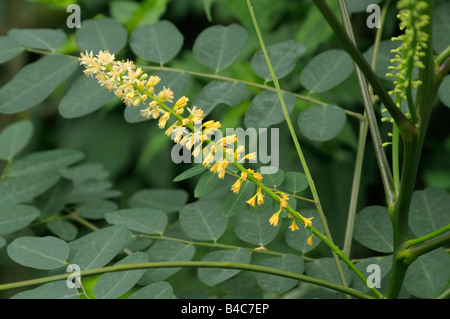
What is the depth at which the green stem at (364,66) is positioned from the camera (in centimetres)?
38

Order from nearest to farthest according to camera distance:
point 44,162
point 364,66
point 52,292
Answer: point 364,66, point 52,292, point 44,162

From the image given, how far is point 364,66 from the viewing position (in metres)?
0.42

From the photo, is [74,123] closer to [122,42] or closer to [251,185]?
[122,42]

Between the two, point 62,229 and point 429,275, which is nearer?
point 429,275

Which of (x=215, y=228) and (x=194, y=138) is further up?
(x=194, y=138)

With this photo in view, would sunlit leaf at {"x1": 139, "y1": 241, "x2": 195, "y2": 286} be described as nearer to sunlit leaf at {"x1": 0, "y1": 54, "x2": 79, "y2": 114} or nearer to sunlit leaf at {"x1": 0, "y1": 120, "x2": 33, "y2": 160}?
sunlit leaf at {"x1": 0, "y1": 54, "x2": 79, "y2": 114}

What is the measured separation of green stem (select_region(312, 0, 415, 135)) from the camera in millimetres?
378

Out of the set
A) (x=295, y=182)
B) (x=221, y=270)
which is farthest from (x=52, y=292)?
(x=295, y=182)

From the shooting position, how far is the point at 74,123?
1886 mm

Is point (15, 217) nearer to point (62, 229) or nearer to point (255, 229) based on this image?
point (62, 229)

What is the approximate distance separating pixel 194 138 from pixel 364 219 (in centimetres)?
31

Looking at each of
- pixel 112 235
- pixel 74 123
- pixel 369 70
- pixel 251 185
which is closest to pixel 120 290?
pixel 112 235

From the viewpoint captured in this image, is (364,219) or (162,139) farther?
(162,139)

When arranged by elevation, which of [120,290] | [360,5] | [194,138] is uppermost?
[360,5]
